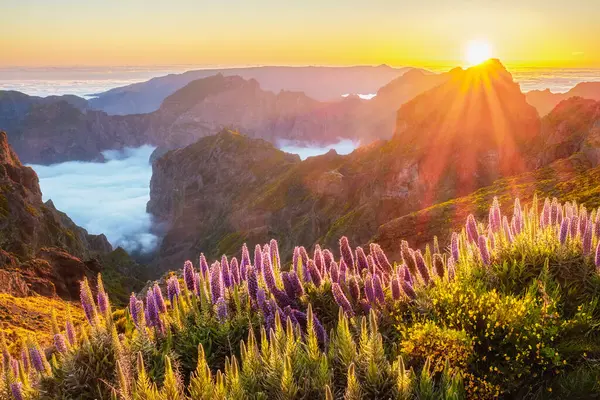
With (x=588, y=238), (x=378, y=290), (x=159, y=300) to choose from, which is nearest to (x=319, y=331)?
(x=378, y=290)

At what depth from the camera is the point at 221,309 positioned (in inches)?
388

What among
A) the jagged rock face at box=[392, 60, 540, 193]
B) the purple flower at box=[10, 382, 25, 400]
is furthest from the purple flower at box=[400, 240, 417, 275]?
the jagged rock face at box=[392, 60, 540, 193]

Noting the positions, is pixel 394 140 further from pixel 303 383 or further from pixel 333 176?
pixel 303 383

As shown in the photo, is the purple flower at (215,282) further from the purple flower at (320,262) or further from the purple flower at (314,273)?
the purple flower at (320,262)

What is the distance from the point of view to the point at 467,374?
7.24m

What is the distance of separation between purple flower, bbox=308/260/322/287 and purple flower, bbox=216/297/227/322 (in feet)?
6.97

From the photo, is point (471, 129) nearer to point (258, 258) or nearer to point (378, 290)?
point (258, 258)

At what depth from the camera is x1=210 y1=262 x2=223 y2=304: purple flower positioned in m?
10.4

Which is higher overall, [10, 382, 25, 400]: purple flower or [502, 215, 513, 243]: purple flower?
[502, 215, 513, 243]: purple flower

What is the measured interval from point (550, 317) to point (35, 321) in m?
25.9

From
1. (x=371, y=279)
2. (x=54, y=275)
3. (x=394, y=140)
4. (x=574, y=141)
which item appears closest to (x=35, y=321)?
(x=371, y=279)

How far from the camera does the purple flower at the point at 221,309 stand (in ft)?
32.3

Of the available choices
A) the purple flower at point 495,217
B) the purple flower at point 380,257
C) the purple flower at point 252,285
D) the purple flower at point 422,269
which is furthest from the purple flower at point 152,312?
the purple flower at point 495,217

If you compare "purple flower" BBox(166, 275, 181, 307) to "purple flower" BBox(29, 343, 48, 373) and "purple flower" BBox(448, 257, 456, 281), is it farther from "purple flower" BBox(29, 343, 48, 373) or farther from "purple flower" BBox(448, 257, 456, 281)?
"purple flower" BBox(448, 257, 456, 281)
